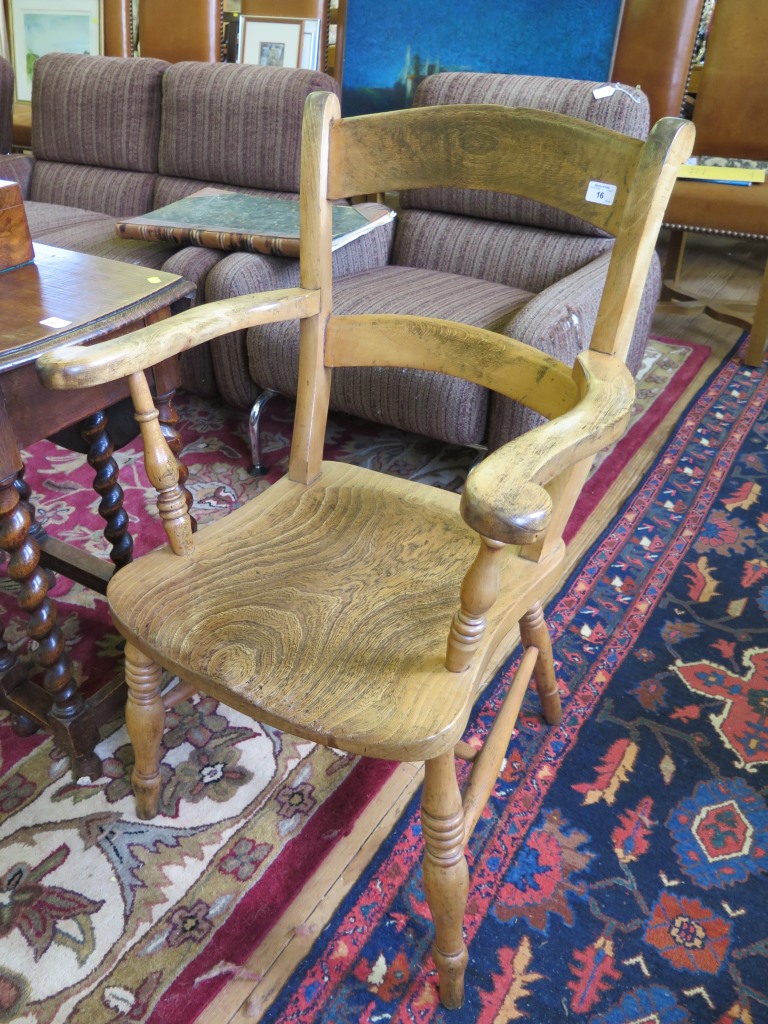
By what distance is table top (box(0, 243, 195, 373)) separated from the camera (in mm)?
1066

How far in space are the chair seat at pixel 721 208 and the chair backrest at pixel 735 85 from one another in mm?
463

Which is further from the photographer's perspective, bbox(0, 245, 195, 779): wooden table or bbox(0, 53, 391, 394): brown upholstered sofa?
bbox(0, 53, 391, 394): brown upholstered sofa

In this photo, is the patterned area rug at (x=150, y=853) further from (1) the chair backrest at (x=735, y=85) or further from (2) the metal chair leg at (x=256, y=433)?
(1) the chair backrest at (x=735, y=85)

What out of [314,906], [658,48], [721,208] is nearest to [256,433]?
[314,906]

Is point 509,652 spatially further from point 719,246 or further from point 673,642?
point 719,246

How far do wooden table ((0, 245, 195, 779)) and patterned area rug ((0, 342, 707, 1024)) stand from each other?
0.08m

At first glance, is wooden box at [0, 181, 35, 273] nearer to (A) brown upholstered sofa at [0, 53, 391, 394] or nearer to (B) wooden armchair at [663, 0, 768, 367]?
(A) brown upholstered sofa at [0, 53, 391, 394]

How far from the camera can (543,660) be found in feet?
4.21

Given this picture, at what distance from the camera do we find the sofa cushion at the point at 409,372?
178 centimetres

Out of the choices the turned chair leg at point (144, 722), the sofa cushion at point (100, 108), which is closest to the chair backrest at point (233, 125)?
the sofa cushion at point (100, 108)

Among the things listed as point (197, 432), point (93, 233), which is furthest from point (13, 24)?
point (197, 432)

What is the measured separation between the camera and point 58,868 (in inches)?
44.9

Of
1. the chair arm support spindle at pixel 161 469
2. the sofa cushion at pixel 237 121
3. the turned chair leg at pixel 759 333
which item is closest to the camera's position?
the chair arm support spindle at pixel 161 469

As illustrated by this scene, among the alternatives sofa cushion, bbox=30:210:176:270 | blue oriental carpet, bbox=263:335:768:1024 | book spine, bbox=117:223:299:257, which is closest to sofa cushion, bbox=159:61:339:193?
sofa cushion, bbox=30:210:176:270
